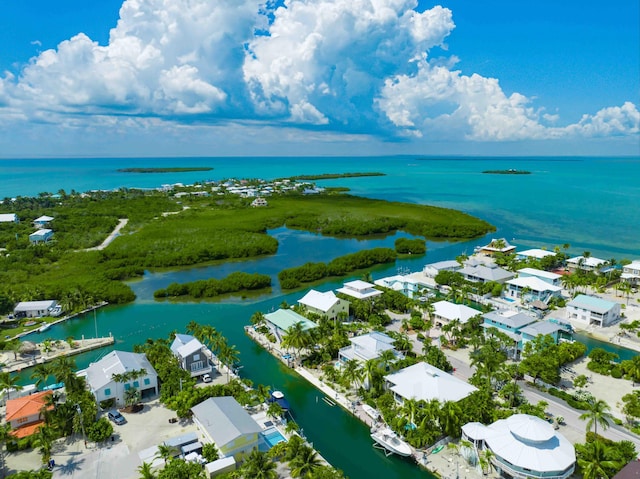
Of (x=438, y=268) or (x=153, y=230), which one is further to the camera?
(x=153, y=230)

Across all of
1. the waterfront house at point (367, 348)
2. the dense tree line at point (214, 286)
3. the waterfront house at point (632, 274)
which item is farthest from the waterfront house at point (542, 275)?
the dense tree line at point (214, 286)

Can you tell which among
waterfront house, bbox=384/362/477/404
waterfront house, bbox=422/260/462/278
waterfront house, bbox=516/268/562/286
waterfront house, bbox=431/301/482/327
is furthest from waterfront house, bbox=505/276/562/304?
waterfront house, bbox=384/362/477/404

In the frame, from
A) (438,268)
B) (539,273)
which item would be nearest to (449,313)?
(438,268)

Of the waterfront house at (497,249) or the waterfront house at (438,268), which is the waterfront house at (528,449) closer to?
the waterfront house at (438,268)

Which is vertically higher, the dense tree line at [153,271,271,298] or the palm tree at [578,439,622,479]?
the palm tree at [578,439,622,479]

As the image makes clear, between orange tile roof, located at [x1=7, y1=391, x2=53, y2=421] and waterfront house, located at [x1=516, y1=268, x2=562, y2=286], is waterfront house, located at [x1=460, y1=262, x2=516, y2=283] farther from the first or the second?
orange tile roof, located at [x1=7, y1=391, x2=53, y2=421]

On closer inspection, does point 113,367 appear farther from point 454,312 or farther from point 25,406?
point 454,312
